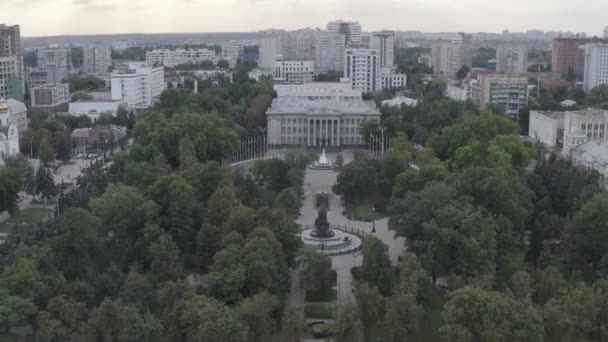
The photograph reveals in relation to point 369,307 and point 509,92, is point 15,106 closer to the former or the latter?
point 509,92

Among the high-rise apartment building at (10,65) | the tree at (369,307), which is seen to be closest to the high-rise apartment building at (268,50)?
the high-rise apartment building at (10,65)

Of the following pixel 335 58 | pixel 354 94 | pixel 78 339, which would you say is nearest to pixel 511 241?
pixel 78 339

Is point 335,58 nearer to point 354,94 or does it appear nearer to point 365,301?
point 354,94

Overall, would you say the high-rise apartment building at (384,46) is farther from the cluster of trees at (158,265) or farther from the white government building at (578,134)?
the cluster of trees at (158,265)

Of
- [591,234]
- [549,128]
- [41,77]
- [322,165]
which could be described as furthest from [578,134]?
[41,77]

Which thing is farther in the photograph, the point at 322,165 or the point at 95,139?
the point at 95,139

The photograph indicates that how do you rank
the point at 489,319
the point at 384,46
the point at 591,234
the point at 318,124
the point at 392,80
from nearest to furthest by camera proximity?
the point at 489,319, the point at 591,234, the point at 318,124, the point at 392,80, the point at 384,46

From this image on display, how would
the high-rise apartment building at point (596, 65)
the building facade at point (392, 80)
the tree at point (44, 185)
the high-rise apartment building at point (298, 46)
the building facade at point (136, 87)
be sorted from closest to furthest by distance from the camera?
1. the tree at point (44, 185)
2. the building facade at point (136, 87)
3. the high-rise apartment building at point (596, 65)
4. the building facade at point (392, 80)
5. the high-rise apartment building at point (298, 46)
